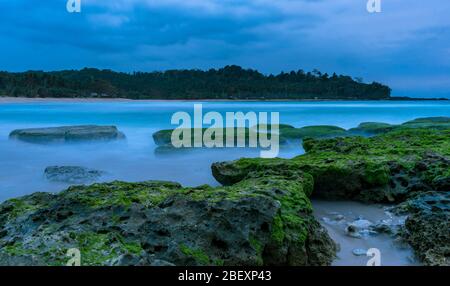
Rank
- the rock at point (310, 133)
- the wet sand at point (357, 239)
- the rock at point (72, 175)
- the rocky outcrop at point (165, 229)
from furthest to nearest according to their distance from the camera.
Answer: the rock at point (310, 133) < the rock at point (72, 175) < the wet sand at point (357, 239) < the rocky outcrop at point (165, 229)

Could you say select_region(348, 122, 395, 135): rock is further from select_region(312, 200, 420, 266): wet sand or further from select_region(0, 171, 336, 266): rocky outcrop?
select_region(0, 171, 336, 266): rocky outcrop

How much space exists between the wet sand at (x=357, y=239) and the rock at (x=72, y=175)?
4138 mm

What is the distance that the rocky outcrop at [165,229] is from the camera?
2.62 m

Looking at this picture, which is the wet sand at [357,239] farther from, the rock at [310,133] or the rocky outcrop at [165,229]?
the rock at [310,133]

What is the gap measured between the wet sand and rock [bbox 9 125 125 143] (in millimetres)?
9192

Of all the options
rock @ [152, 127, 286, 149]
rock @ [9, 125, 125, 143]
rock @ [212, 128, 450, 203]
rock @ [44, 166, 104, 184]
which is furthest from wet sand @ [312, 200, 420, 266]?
rock @ [9, 125, 125, 143]

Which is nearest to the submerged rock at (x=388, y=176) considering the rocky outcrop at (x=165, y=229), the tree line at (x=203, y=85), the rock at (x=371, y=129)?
the rocky outcrop at (x=165, y=229)

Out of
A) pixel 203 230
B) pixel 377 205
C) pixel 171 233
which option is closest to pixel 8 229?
pixel 171 233

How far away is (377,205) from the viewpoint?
5.10m

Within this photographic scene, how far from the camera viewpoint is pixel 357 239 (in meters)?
4.03

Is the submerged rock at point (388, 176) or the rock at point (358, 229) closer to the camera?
the submerged rock at point (388, 176)

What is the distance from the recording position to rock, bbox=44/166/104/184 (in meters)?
7.16
